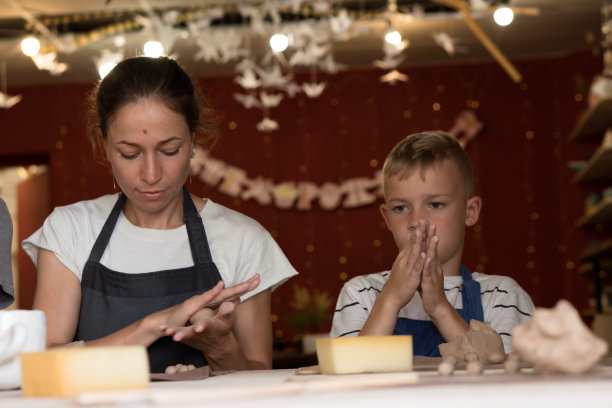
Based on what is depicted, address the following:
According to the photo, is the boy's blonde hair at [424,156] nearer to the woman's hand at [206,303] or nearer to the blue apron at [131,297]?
the blue apron at [131,297]

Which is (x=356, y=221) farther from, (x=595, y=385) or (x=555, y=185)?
(x=595, y=385)

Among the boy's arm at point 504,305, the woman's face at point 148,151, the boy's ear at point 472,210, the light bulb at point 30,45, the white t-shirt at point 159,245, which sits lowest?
the boy's arm at point 504,305

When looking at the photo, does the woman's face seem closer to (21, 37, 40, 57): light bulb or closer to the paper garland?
(21, 37, 40, 57): light bulb

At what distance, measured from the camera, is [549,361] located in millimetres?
691

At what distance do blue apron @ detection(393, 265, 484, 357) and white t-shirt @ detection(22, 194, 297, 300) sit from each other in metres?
0.27

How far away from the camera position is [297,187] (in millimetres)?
5930

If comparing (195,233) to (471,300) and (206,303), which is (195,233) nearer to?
(206,303)

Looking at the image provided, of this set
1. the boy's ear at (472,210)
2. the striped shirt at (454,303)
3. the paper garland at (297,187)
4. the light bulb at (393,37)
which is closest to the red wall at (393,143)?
the paper garland at (297,187)

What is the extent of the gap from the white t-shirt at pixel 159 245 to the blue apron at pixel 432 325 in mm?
267

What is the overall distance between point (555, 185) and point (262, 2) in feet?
8.25

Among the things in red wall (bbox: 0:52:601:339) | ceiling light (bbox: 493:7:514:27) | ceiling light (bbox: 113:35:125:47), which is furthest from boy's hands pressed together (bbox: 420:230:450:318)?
red wall (bbox: 0:52:601:339)

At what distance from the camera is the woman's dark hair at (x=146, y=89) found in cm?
161

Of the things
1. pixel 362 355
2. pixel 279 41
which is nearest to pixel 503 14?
pixel 279 41

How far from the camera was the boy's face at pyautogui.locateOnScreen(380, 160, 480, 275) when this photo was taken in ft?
5.66
